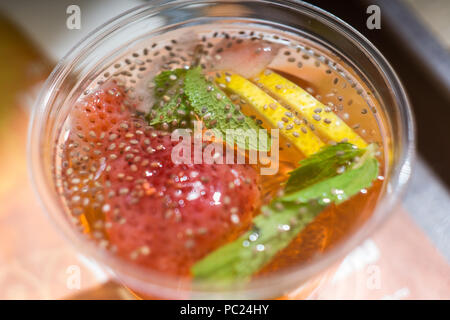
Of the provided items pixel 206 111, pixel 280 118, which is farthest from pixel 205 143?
pixel 280 118

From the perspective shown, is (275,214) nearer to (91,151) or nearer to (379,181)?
(379,181)

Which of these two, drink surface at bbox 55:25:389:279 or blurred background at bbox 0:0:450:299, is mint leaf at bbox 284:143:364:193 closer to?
drink surface at bbox 55:25:389:279

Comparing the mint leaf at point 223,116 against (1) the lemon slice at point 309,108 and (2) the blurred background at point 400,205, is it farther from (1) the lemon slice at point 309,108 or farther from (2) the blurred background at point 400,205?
(2) the blurred background at point 400,205

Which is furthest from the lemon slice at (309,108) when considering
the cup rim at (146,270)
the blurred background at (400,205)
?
the blurred background at (400,205)

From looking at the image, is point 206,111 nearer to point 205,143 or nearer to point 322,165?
point 205,143

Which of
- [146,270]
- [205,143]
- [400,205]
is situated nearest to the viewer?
[146,270]
